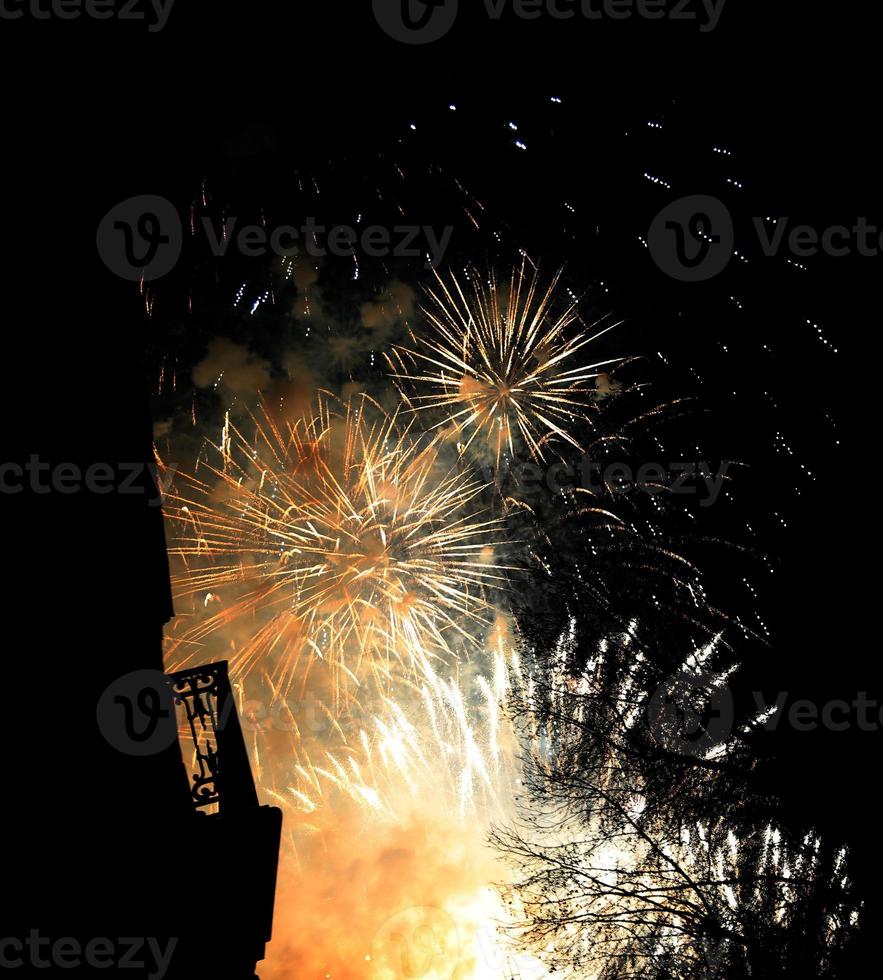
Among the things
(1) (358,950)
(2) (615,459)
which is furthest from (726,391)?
(1) (358,950)

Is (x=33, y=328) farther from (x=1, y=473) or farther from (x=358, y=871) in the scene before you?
(x=358, y=871)

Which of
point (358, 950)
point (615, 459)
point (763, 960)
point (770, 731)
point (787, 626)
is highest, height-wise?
point (615, 459)

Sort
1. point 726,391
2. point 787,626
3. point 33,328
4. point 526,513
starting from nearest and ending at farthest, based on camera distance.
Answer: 1. point 33,328
2. point 787,626
3. point 726,391
4. point 526,513

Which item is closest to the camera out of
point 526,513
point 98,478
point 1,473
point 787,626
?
point 1,473

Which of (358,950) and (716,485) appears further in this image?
(358,950)

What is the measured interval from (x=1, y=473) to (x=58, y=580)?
39.8 inches

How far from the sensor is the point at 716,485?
10.8 meters

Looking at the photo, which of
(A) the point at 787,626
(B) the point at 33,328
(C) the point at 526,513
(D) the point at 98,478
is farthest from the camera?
(C) the point at 526,513

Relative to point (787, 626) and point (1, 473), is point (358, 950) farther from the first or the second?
point (1, 473)

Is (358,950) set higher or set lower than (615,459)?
lower

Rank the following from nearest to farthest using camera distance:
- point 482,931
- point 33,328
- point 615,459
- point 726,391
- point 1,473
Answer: point 1,473 → point 33,328 → point 726,391 → point 615,459 → point 482,931

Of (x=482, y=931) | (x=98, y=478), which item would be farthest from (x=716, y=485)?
(x=482, y=931)

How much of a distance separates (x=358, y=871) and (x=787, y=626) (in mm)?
27330

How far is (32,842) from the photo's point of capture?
4.04 metres
